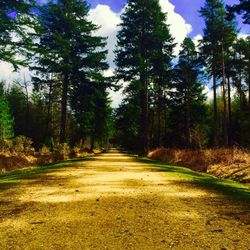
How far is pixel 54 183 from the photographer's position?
9.81m

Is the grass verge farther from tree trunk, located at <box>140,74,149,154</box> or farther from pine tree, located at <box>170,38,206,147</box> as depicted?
pine tree, located at <box>170,38,206,147</box>

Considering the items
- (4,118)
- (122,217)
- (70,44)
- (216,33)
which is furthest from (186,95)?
(122,217)

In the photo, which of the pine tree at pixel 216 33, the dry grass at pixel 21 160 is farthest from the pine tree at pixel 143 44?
the dry grass at pixel 21 160

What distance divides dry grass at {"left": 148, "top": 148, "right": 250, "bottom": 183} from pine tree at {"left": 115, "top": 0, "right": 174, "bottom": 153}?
391 inches

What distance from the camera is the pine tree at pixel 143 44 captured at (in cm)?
3136

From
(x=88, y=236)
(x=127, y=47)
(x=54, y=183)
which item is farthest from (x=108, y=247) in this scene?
(x=127, y=47)

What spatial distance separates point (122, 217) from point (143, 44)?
27.6 meters

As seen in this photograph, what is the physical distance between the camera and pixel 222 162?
1709 centimetres

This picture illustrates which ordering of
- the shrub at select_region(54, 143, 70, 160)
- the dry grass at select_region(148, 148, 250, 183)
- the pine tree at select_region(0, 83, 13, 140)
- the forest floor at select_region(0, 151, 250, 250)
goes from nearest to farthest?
the forest floor at select_region(0, 151, 250, 250) → the dry grass at select_region(148, 148, 250, 183) → the shrub at select_region(54, 143, 70, 160) → the pine tree at select_region(0, 83, 13, 140)

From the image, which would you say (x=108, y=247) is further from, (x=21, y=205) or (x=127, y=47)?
(x=127, y=47)

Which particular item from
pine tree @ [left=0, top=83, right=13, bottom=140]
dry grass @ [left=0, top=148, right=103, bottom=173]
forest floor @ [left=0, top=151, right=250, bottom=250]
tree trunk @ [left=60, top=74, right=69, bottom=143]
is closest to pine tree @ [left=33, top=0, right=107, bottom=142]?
tree trunk @ [left=60, top=74, right=69, bottom=143]

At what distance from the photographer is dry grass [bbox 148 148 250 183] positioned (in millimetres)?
14047

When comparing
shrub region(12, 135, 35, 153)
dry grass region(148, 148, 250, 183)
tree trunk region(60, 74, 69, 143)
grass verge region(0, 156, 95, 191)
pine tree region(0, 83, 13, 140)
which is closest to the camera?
grass verge region(0, 156, 95, 191)

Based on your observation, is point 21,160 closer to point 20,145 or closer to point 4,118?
point 20,145
